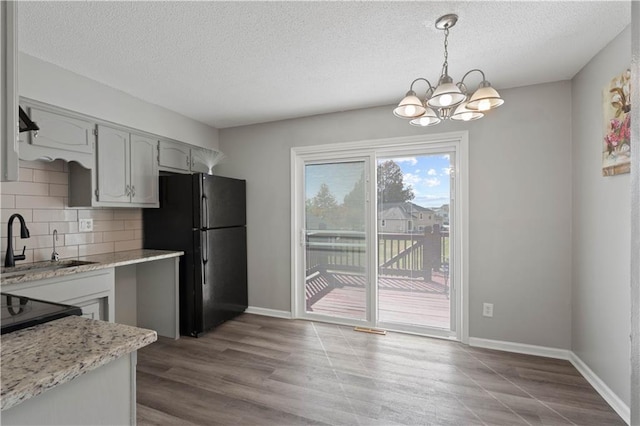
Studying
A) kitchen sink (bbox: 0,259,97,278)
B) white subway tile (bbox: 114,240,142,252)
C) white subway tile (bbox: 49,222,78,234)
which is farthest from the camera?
white subway tile (bbox: 114,240,142,252)

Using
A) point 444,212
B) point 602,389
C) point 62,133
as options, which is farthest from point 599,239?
point 62,133

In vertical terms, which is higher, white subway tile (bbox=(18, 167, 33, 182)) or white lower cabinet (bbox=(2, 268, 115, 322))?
white subway tile (bbox=(18, 167, 33, 182))

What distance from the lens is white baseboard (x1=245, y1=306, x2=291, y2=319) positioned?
3.71 meters

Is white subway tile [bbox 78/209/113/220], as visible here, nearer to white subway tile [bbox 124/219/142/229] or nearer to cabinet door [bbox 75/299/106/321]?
white subway tile [bbox 124/219/142/229]

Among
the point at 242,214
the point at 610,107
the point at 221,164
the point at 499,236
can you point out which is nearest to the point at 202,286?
A: the point at 242,214

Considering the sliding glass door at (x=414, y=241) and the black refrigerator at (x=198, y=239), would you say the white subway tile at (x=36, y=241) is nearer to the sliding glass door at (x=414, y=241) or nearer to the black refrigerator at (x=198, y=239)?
the black refrigerator at (x=198, y=239)

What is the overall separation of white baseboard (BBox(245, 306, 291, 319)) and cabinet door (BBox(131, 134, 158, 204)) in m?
1.75

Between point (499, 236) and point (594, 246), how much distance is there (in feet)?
2.24

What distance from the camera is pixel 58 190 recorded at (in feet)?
8.50

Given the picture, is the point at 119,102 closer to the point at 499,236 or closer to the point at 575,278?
the point at 499,236

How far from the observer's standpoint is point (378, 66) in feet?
7.77

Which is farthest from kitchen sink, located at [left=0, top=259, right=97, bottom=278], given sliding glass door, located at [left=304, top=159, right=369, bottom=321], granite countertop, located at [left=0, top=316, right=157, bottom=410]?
sliding glass door, located at [left=304, top=159, right=369, bottom=321]

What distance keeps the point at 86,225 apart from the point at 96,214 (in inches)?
5.9

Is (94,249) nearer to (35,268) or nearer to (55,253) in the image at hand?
(55,253)
